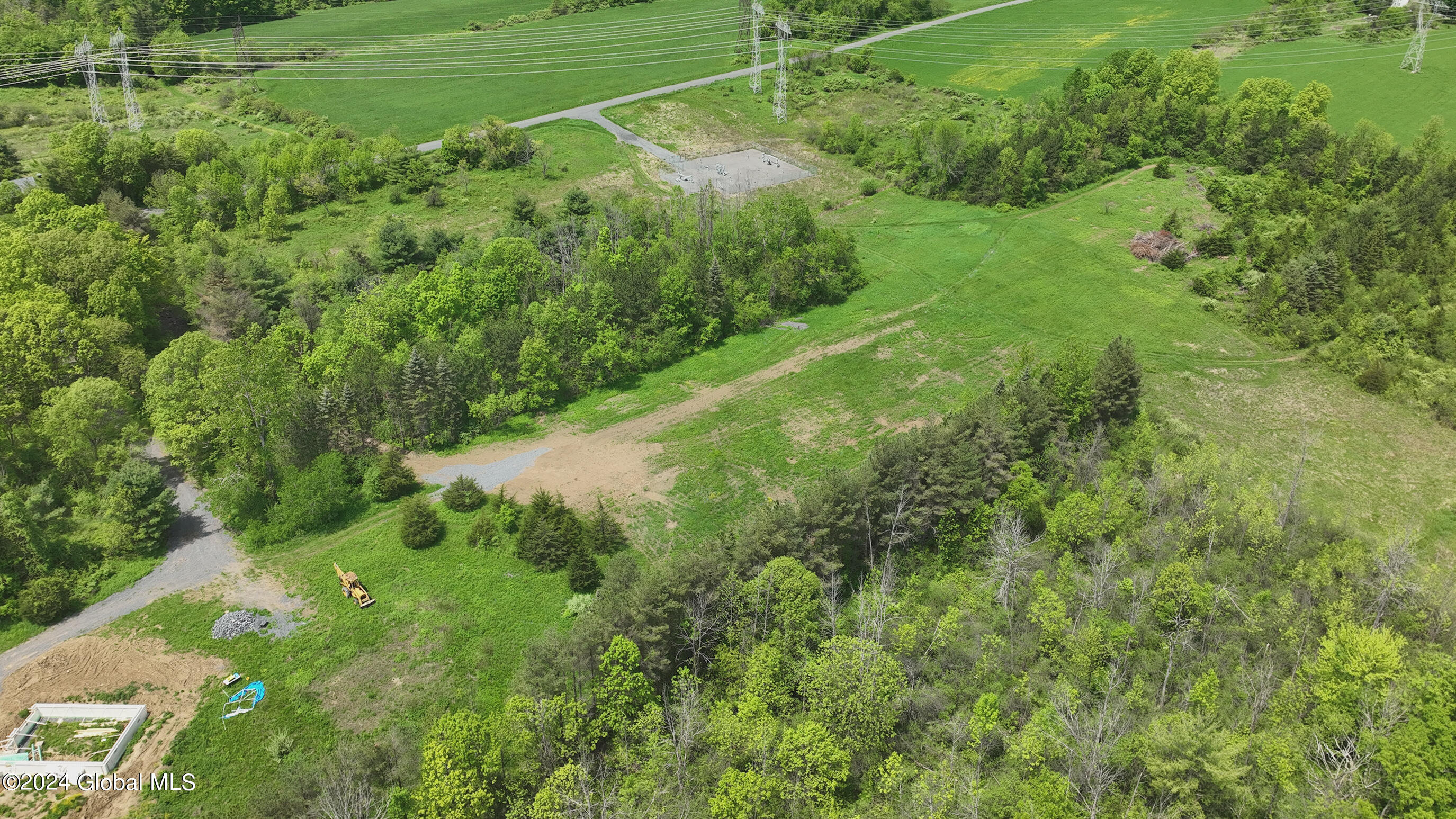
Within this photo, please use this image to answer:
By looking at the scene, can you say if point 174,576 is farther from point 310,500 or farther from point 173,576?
point 310,500

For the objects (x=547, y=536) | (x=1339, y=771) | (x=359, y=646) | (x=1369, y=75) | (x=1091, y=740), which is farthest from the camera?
(x=1369, y=75)

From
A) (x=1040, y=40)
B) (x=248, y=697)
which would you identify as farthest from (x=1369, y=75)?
(x=248, y=697)

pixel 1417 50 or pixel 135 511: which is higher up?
pixel 1417 50

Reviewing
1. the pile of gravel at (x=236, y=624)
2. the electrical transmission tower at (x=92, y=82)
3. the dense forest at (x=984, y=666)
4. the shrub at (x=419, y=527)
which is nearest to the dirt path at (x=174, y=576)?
the pile of gravel at (x=236, y=624)

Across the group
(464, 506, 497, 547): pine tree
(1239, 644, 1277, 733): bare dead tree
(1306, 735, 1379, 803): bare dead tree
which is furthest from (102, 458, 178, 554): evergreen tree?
(1306, 735, 1379, 803): bare dead tree

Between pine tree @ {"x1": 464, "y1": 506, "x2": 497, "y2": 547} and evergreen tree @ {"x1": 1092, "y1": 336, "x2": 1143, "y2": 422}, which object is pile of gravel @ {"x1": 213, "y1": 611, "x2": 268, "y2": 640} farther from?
evergreen tree @ {"x1": 1092, "y1": 336, "x2": 1143, "y2": 422}

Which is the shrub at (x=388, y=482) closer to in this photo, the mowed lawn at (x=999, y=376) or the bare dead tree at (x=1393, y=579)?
the mowed lawn at (x=999, y=376)

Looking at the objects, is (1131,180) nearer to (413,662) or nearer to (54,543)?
(413,662)

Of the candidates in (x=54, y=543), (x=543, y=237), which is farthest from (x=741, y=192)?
(x=54, y=543)
